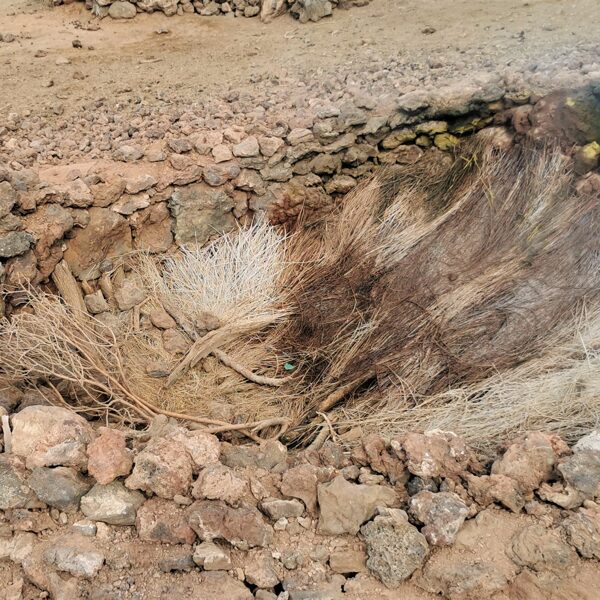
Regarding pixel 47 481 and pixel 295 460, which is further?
pixel 295 460

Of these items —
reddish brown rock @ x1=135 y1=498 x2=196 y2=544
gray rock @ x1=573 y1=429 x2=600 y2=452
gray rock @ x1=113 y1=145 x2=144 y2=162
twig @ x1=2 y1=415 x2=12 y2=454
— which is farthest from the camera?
gray rock @ x1=113 y1=145 x2=144 y2=162

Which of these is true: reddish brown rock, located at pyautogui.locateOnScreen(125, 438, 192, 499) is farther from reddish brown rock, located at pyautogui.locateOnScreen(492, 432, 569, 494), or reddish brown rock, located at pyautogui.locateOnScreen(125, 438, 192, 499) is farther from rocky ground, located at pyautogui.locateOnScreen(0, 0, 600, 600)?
reddish brown rock, located at pyautogui.locateOnScreen(492, 432, 569, 494)

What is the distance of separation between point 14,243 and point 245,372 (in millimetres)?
1676

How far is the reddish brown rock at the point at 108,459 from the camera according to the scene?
304 cm

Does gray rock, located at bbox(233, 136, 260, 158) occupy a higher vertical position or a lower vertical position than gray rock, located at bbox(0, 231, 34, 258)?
higher

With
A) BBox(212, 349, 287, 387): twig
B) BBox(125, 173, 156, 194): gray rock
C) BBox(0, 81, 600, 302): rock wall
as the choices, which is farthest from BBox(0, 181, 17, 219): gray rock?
BBox(212, 349, 287, 387): twig

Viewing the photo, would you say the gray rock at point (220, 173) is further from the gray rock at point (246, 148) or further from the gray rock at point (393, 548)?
the gray rock at point (393, 548)

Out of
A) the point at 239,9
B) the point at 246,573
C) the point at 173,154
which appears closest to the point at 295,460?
the point at 246,573

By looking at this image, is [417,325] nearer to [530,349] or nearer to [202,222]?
[530,349]

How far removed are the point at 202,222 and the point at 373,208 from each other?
1.29 meters

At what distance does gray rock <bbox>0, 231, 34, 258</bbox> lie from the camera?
436 centimetres

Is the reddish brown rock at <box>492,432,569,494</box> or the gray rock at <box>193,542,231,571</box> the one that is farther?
the reddish brown rock at <box>492,432,569,494</box>

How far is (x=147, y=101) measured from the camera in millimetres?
5730

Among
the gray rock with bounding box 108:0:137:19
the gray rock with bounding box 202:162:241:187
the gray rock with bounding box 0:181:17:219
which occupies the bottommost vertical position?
the gray rock with bounding box 202:162:241:187
